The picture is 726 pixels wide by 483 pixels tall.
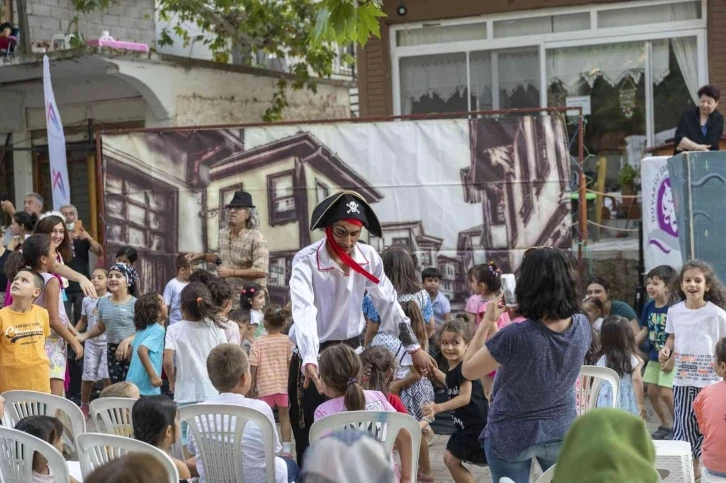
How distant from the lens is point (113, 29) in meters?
16.4

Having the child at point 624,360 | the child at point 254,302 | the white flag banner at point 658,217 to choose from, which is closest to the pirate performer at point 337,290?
the child at point 624,360

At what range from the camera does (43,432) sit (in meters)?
5.22

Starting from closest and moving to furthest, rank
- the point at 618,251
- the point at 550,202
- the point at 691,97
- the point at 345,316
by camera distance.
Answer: the point at 345,316 → the point at 550,202 → the point at 618,251 → the point at 691,97

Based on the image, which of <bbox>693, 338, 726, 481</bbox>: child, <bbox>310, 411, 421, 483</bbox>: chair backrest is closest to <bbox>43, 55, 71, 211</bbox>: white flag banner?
<bbox>310, 411, 421, 483</bbox>: chair backrest

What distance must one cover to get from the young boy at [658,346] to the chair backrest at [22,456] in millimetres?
4979

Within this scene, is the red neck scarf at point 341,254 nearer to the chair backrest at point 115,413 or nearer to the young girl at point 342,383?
the young girl at point 342,383

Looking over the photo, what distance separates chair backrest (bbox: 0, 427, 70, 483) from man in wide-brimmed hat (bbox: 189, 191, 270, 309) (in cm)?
474

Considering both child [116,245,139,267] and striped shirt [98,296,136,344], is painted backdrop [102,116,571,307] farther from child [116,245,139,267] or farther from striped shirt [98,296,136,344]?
striped shirt [98,296,136,344]

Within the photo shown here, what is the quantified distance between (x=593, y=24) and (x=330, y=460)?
42.2 feet

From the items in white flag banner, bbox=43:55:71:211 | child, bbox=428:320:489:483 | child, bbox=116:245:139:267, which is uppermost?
white flag banner, bbox=43:55:71:211

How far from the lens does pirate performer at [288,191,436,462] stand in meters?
5.62

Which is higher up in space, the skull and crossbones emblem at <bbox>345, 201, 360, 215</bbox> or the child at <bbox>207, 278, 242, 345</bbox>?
the skull and crossbones emblem at <bbox>345, 201, 360, 215</bbox>

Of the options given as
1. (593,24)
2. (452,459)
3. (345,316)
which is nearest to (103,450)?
(345,316)

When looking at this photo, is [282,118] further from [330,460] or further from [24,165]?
[330,460]
